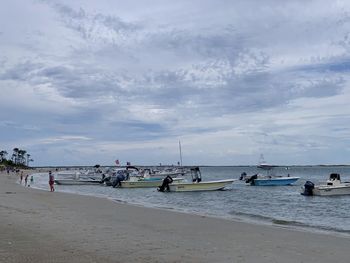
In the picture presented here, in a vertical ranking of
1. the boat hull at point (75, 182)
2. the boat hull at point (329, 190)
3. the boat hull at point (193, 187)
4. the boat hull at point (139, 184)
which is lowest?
the boat hull at point (329, 190)

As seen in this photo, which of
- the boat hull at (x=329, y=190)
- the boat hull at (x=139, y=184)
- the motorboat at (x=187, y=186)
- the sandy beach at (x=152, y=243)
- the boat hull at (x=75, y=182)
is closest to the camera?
the sandy beach at (x=152, y=243)

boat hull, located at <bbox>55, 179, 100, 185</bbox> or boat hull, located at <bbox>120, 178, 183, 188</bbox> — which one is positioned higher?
boat hull, located at <bbox>55, 179, 100, 185</bbox>

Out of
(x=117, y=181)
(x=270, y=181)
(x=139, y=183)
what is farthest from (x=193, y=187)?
(x=270, y=181)

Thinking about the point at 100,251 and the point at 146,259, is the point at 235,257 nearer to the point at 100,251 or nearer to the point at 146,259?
the point at 146,259

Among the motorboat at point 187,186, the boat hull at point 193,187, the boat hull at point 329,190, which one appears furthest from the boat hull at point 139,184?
the boat hull at point 329,190

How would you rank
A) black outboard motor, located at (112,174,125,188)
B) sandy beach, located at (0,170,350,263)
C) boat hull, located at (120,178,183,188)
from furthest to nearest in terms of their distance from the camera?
black outboard motor, located at (112,174,125,188) < boat hull, located at (120,178,183,188) < sandy beach, located at (0,170,350,263)

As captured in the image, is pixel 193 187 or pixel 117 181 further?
pixel 117 181

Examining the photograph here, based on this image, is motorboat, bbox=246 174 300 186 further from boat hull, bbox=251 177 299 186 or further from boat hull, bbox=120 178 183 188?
boat hull, bbox=120 178 183 188

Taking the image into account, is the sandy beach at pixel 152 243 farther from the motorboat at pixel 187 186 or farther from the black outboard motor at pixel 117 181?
the black outboard motor at pixel 117 181

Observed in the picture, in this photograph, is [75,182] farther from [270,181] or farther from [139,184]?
[270,181]

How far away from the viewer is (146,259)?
1078 cm

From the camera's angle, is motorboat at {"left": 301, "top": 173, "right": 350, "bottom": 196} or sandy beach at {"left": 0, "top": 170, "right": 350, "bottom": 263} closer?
sandy beach at {"left": 0, "top": 170, "right": 350, "bottom": 263}

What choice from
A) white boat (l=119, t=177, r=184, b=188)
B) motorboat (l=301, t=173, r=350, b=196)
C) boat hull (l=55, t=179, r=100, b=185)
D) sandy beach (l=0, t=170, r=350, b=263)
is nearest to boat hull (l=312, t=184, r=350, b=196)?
motorboat (l=301, t=173, r=350, b=196)

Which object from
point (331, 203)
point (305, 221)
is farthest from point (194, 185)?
point (305, 221)
